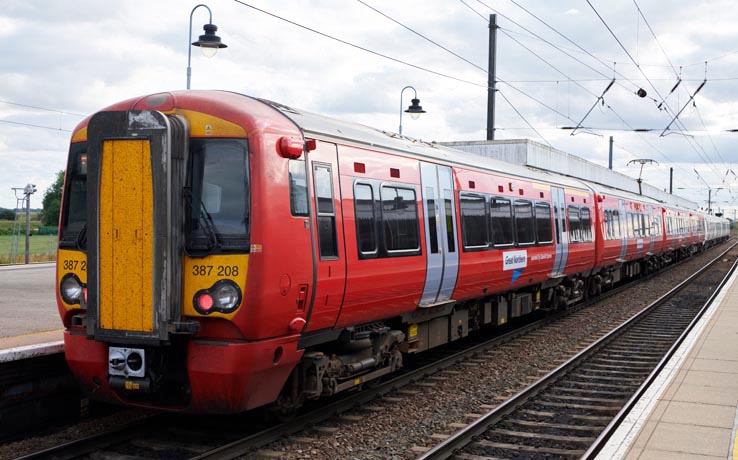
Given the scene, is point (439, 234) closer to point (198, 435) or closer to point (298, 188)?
point (298, 188)

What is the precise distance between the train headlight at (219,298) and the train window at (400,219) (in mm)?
2643

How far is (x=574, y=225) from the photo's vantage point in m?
18.0

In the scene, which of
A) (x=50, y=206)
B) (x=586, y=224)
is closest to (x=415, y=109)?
(x=586, y=224)

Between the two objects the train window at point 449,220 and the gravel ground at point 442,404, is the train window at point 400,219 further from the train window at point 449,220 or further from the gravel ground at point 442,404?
the gravel ground at point 442,404

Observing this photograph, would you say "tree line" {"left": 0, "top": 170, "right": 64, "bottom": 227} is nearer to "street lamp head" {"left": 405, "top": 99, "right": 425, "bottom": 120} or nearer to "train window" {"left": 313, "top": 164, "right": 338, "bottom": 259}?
"street lamp head" {"left": 405, "top": 99, "right": 425, "bottom": 120}

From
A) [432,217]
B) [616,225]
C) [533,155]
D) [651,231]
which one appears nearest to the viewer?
[432,217]

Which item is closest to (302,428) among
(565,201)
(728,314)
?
(565,201)

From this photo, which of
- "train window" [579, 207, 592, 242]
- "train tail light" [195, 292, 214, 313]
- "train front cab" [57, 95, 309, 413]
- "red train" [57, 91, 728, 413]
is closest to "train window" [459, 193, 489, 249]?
"red train" [57, 91, 728, 413]

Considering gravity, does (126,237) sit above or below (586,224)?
below

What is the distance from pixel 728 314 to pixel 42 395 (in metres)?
14.5

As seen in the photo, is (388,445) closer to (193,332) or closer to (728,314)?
(193,332)

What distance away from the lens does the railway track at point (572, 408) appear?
7523 millimetres

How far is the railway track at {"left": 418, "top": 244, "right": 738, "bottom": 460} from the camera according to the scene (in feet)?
24.7

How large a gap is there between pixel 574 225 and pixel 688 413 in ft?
33.2
